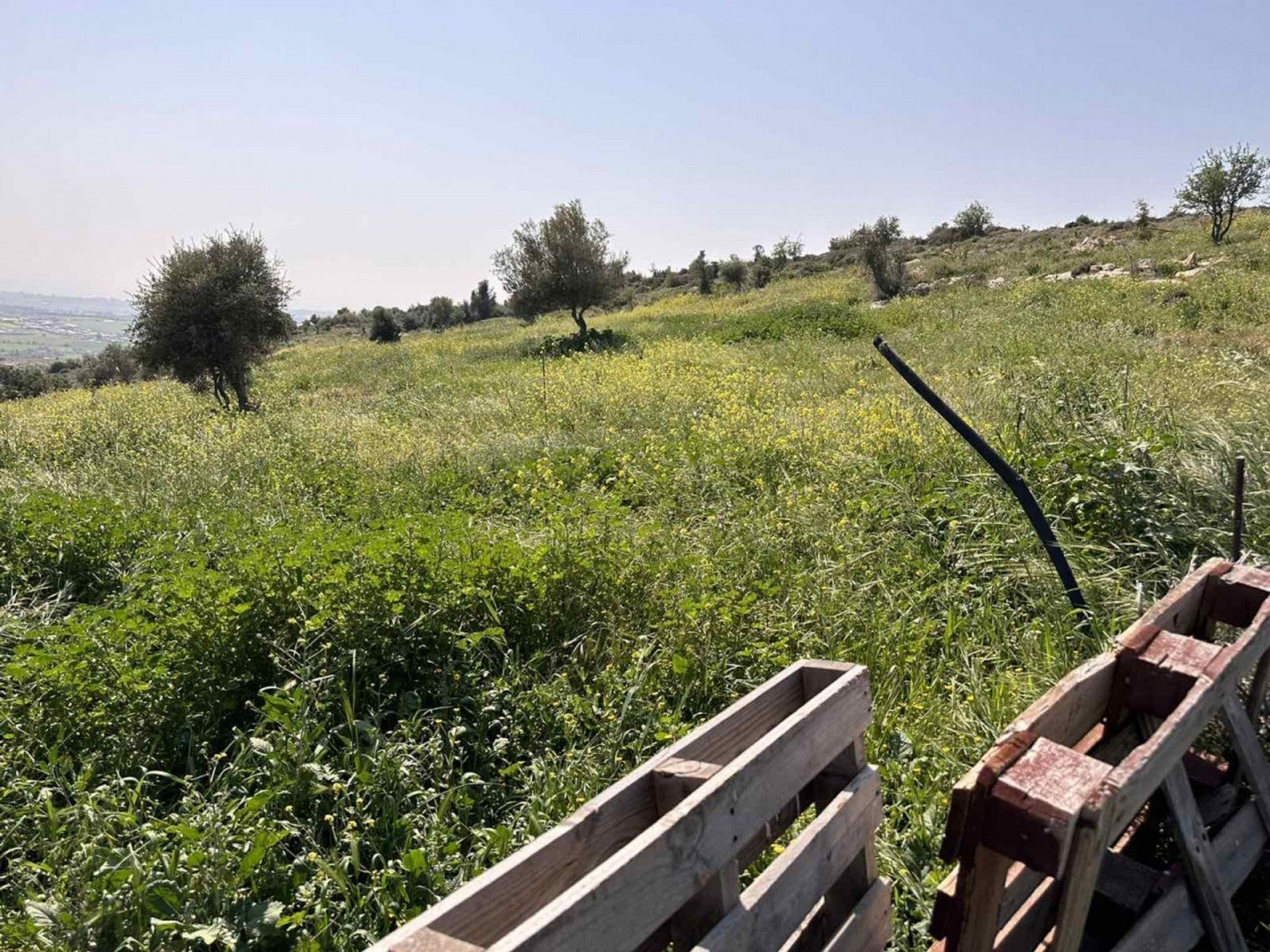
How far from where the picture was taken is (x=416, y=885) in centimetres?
259

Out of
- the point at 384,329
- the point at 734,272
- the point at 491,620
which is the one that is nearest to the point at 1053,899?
the point at 491,620

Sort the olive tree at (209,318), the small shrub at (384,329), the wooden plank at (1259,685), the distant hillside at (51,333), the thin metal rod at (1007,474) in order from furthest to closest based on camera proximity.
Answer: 1. the distant hillside at (51,333)
2. the small shrub at (384,329)
3. the olive tree at (209,318)
4. the thin metal rod at (1007,474)
5. the wooden plank at (1259,685)

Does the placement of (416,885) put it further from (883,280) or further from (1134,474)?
(883,280)

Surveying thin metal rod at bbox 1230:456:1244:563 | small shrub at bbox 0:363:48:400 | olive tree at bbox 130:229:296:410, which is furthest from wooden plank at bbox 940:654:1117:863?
small shrub at bbox 0:363:48:400

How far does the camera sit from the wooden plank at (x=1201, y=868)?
6.77 ft

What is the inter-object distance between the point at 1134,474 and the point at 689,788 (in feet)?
14.7

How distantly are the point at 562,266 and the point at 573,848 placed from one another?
24.6m

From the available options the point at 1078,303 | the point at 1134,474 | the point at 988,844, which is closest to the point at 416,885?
the point at 988,844

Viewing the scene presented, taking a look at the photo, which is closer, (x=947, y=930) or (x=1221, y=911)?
(x=947, y=930)

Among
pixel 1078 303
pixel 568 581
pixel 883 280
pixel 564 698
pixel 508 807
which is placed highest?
pixel 883 280

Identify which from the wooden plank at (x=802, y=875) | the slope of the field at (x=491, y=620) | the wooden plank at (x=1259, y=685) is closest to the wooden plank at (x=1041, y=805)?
the wooden plank at (x=802, y=875)

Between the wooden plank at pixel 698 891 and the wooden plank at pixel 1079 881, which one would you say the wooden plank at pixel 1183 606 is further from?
the wooden plank at pixel 698 891

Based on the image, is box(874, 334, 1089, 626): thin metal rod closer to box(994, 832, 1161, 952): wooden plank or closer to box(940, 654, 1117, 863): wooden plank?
box(940, 654, 1117, 863): wooden plank

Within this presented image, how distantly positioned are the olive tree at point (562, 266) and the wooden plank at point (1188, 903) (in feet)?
75.2
